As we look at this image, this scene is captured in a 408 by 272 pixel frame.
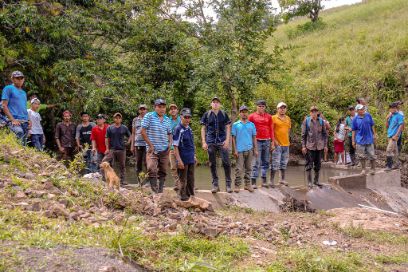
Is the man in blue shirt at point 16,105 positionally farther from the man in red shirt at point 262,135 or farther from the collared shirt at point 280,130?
the collared shirt at point 280,130

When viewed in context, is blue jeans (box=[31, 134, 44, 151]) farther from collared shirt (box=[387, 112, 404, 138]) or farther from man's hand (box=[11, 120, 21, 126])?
collared shirt (box=[387, 112, 404, 138])

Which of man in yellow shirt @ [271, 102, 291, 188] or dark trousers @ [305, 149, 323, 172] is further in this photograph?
dark trousers @ [305, 149, 323, 172]

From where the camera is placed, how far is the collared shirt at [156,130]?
325 inches

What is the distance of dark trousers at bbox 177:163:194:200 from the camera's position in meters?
8.22

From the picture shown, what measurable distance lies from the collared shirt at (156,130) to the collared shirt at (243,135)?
1.62 metres

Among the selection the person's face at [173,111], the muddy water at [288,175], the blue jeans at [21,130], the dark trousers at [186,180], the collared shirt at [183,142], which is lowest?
the muddy water at [288,175]

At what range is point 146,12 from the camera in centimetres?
1516

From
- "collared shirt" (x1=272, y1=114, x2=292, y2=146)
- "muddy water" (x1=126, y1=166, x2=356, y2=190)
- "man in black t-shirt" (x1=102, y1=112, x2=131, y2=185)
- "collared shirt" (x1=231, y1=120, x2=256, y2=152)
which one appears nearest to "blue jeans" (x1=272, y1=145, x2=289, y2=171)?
"collared shirt" (x1=272, y1=114, x2=292, y2=146)

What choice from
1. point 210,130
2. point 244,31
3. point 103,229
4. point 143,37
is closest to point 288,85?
point 244,31

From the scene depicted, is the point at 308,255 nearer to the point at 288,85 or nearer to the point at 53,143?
the point at 53,143

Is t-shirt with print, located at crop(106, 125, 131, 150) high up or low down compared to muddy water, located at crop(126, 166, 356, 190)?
up

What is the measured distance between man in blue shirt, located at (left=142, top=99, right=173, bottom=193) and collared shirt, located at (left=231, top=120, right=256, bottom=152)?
157 cm

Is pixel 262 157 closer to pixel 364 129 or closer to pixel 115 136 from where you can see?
pixel 115 136

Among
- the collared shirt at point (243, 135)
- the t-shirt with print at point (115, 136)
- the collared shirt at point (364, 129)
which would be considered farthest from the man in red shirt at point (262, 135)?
the collared shirt at point (364, 129)
